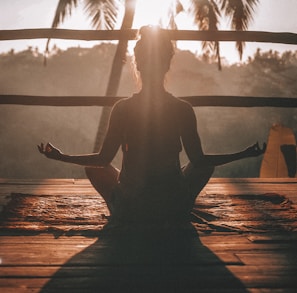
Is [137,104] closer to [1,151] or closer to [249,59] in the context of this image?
[1,151]

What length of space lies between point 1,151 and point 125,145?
1015 inches

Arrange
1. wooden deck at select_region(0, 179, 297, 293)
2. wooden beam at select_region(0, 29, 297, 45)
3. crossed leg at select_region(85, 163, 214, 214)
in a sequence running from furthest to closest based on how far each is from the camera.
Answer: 1. wooden beam at select_region(0, 29, 297, 45)
2. crossed leg at select_region(85, 163, 214, 214)
3. wooden deck at select_region(0, 179, 297, 293)

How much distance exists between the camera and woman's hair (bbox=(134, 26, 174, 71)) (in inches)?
89.7

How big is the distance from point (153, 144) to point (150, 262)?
74 cm

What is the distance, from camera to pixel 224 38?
4371 mm

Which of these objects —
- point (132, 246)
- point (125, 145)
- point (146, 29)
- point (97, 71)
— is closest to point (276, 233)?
point (132, 246)

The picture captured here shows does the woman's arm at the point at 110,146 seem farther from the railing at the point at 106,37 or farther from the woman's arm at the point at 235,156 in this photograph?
the railing at the point at 106,37

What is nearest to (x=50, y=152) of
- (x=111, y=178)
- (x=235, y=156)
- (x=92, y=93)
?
(x=111, y=178)

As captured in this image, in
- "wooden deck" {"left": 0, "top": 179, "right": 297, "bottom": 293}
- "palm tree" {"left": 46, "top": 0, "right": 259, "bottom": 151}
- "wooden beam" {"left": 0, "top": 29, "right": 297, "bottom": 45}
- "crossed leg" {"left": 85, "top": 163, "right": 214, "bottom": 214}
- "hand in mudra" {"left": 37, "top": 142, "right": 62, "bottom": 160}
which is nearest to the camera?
"wooden deck" {"left": 0, "top": 179, "right": 297, "bottom": 293}

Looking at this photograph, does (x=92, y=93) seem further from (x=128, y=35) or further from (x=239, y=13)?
(x=128, y=35)

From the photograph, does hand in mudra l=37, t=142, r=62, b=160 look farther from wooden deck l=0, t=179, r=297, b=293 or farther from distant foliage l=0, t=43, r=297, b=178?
distant foliage l=0, t=43, r=297, b=178

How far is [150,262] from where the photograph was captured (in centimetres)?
197

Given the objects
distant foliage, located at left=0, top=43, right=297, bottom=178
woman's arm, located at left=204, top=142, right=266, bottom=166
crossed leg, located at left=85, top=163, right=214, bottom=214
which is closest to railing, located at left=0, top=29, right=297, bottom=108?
crossed leg, located at left=85, top=163, right=214, bottom=214

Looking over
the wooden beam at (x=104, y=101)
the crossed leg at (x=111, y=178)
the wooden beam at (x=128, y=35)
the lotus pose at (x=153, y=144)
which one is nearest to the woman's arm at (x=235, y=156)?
the lotus pose at (x=153, y=144)
